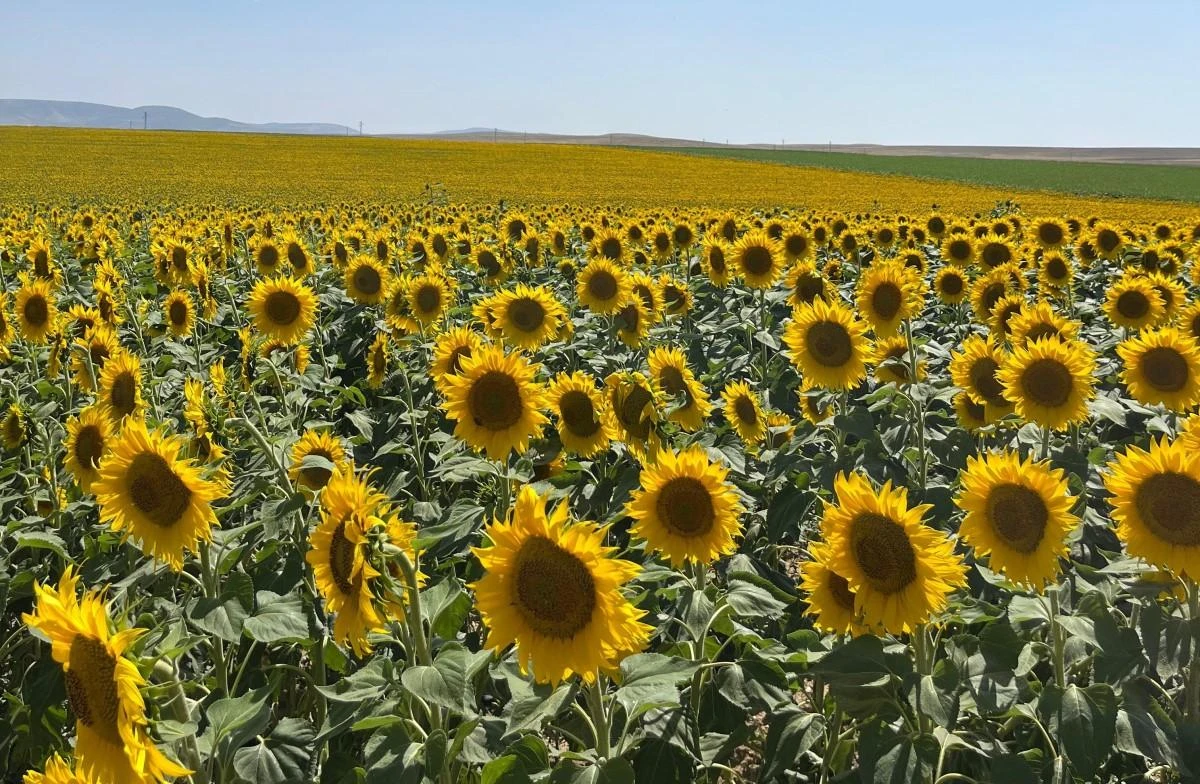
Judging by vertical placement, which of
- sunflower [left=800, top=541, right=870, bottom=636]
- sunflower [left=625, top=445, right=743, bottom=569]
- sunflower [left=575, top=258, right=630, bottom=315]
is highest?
sunflower [left=575, top=258, right=630, bottom=315]

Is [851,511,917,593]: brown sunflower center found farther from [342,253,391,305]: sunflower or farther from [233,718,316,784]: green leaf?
[342,253,391,305]: sunflower

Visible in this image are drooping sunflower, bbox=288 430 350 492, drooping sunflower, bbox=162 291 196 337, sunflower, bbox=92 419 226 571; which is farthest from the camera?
drooping sunflower, bbox=162 291 196 337

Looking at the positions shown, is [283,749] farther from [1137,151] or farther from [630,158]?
[1137,151]

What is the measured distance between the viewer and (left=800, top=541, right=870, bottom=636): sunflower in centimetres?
252

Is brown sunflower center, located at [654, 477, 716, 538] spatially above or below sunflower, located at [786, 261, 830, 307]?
below

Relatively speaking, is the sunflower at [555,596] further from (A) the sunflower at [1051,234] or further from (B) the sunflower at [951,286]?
(A) the sunflower at [1051,234]

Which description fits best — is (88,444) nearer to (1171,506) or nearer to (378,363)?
(378,363)

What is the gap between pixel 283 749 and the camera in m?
2.41

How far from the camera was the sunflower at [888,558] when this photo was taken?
228 cm

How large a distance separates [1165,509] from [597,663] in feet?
5.61

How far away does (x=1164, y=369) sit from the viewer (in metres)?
3.87

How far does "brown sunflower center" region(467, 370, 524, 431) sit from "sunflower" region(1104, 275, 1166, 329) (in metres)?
4.41

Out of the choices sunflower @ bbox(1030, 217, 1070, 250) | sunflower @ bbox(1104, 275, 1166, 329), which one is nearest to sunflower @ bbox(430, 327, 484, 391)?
sunflower @ bbox(1104, 275, 1166, 329)

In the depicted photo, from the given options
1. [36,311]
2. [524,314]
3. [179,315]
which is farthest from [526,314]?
[36,311]
